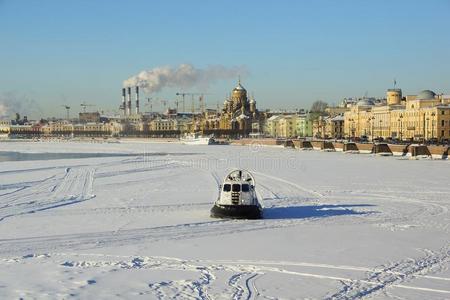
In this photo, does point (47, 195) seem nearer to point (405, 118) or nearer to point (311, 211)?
point (311, 211)

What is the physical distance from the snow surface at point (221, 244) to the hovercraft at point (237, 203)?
0.32m

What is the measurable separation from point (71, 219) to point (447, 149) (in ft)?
112

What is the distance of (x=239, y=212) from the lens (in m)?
16.2

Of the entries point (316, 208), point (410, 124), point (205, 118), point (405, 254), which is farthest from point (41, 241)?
point (205, 118)

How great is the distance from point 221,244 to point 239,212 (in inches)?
131

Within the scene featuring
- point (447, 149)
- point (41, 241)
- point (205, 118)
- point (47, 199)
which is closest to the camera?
point (41, 241)

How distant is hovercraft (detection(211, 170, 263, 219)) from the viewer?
53.4 ft

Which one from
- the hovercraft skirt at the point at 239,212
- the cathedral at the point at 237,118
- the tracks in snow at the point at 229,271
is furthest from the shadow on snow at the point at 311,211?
the cathedral at the point at 237,118

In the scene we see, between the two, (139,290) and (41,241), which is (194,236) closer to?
(41,241)

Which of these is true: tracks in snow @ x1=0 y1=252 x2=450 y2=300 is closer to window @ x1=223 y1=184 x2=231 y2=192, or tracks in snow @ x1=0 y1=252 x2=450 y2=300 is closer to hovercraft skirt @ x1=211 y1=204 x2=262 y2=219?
hovercraft skirt @ x1=211 y1=204 x2=262 y2=219

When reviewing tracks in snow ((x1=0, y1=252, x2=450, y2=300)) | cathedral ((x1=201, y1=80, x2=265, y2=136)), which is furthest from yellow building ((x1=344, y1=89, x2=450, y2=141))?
tracks in snow ((x1=0, y1=252, x2=450, y2=300))

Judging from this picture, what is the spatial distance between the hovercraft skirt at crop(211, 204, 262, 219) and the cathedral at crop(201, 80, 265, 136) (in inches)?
4902

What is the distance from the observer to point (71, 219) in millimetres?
16516

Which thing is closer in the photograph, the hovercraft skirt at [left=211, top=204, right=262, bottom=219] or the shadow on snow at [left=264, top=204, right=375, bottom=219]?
the hovercraft skirt at [left=211, top=204, right=262, bottom=219]
